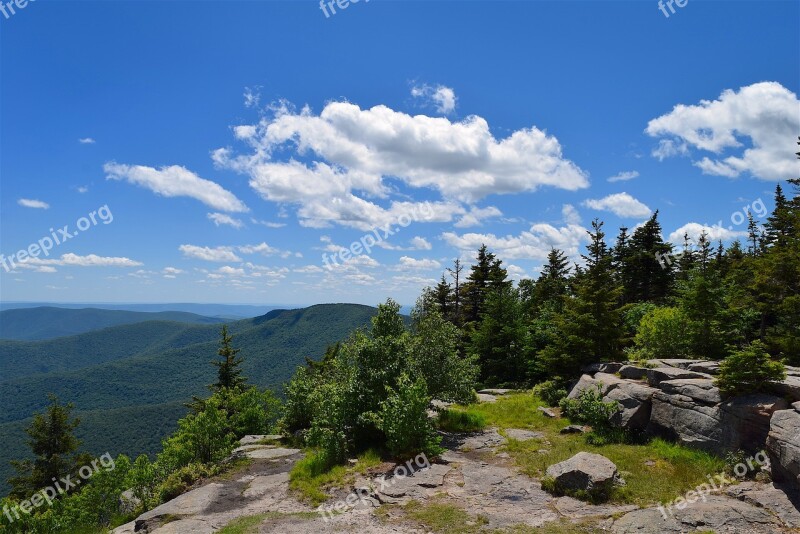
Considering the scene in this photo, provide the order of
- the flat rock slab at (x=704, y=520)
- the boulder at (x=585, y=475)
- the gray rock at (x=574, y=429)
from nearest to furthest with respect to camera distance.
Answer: the flat rock slab at (x=704, y=520)
the boulder at (x=585, y=475)
the gray rock at (x=574, y=429)

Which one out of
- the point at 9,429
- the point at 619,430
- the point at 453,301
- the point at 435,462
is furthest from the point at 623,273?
the point at 9,429

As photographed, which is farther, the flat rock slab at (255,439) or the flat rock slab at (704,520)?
the flat rock slab at (255,439)

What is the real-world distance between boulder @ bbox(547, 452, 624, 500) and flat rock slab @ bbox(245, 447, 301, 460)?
14.0 m

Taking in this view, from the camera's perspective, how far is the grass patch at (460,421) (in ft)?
73.9

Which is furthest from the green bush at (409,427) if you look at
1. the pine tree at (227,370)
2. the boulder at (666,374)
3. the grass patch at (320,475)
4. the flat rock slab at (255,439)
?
the pine tree at (227,370)

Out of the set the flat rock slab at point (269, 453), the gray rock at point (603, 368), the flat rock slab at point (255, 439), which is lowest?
the flat rock slab at point (255, 439)

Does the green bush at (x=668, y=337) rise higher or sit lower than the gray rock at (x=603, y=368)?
higher

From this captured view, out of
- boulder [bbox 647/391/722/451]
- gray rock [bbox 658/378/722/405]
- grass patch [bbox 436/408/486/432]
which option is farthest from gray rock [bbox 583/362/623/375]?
grass patch [bbox 436/408/486/432]

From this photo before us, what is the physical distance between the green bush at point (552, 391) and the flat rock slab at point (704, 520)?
45.3 feet

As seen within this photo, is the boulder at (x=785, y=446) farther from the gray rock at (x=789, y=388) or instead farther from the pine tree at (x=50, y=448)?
the pine tree at (x=50, y=448)

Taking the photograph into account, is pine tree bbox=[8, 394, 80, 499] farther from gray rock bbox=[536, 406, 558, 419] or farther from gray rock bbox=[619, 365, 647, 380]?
→ gray rock bbox=[619, 365, 647, 380]

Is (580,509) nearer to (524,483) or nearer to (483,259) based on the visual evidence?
(524,483)

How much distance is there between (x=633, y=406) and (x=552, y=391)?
Result: 8.30 meters

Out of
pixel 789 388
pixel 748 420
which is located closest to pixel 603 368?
pixel 748 420
